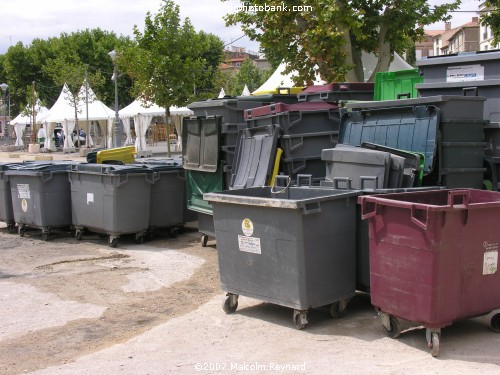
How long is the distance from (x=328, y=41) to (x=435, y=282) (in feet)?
36.3

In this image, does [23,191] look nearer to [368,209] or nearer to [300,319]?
[300,319]

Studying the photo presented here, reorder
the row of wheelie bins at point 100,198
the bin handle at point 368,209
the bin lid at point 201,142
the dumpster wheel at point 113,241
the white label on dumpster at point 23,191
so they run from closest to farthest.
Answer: the bin handle at point 368,209
the bin lid at point 201,142
the row of wheelie bins at point 100,198
the dumpster wheel at point 113,241
the white label on dumpster at point 23,191

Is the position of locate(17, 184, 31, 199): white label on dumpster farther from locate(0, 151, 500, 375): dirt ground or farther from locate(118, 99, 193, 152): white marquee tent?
locate(118, 99, 193, 152): white marquee tent

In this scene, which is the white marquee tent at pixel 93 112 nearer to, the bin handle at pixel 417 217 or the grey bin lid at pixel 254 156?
the grey bin lid at pixel 254 156

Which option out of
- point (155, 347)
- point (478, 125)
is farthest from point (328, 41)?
point (155, 347)

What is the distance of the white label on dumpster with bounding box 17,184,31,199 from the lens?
38.1 ft

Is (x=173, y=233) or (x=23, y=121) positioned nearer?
(x=173, y=233)

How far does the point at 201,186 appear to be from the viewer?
10.3m

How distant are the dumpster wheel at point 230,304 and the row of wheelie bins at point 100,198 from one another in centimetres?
434

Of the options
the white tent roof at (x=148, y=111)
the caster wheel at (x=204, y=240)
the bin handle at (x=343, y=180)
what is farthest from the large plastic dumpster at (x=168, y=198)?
the white tent roof at (x=148, y=111)

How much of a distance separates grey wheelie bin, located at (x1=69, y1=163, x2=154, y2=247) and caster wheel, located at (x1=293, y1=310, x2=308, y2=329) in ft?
17.0

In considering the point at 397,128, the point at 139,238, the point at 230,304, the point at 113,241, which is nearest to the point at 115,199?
the point at 113,241

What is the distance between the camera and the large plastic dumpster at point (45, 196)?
11336 millimetres

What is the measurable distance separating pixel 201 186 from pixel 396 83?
3.51 meters
